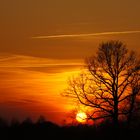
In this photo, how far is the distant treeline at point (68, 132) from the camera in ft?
182

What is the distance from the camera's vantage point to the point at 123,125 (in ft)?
191

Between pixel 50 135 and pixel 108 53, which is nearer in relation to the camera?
pixel 50 135

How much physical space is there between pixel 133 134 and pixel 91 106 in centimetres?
536

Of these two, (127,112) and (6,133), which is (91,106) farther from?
(6,133)

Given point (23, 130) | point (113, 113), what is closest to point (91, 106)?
point (113, 113)

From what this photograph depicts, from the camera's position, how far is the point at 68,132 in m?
57.0

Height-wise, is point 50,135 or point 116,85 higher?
point 116,85

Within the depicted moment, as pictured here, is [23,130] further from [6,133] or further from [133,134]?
[133,134]

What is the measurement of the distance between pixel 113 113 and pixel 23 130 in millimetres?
6948

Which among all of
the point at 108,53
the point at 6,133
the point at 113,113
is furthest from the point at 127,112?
the point at 6,133

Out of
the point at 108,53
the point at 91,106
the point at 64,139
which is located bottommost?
the point at 64,139

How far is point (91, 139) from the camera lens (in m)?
55.0

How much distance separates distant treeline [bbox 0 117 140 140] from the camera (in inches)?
2186

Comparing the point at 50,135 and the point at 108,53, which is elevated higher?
the point at 108,53
